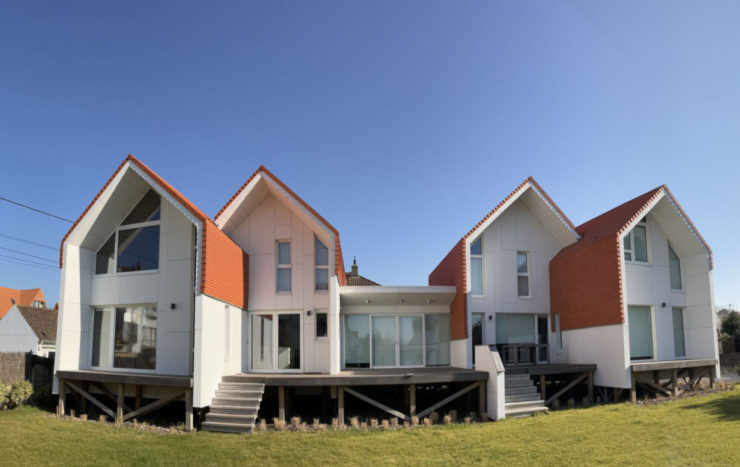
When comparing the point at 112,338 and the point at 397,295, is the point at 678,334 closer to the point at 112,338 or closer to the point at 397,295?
the point at 397,295

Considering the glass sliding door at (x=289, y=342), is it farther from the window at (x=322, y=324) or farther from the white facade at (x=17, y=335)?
the white facade at (x=17, y=335)

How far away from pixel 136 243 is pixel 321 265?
5.58 meters

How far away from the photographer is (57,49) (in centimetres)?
1374

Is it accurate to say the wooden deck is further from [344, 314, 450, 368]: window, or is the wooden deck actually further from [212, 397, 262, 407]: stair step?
[344, 314, 450, 368]: window

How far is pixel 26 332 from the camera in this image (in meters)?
32.6

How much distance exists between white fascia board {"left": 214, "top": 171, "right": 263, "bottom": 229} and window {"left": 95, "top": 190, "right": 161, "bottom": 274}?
1786 millimetres

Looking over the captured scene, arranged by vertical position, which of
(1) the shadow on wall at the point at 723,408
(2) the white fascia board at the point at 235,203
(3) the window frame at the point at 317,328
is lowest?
(1) the shadow on wall at the point at 723,408

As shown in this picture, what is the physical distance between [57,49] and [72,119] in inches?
84.1

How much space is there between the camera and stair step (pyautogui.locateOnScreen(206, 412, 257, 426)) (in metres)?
12.0

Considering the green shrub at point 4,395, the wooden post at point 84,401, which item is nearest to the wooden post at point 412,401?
the wooden post at point 84,401

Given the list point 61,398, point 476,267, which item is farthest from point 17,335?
point 476,267

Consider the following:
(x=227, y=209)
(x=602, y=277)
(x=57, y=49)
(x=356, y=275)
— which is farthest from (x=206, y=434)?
(x=356, y=275)

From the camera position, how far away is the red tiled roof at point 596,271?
14969mm

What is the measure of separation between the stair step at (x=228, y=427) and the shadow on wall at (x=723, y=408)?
35.0 feet
